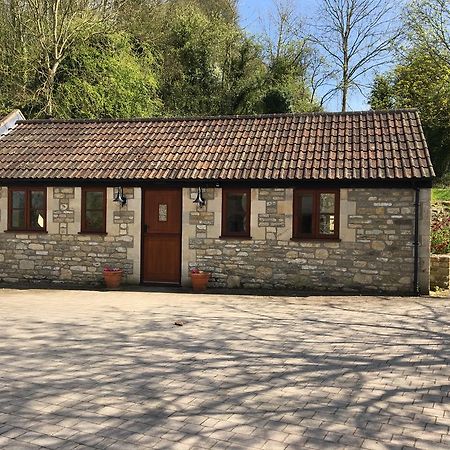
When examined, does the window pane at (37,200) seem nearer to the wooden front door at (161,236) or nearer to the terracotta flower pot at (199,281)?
the wooden front door at (161,236)

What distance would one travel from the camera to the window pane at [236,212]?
12.8m

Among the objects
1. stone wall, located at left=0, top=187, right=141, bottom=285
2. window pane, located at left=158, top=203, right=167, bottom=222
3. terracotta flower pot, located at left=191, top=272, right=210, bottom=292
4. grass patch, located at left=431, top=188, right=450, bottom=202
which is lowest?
terracotta flower pot, located at left=191, top=272, right=210, bottom=292

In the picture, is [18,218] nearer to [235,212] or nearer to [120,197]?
[120,197]

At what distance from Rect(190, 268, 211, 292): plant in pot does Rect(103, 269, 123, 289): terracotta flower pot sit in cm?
185

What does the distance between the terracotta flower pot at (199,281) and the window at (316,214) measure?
2.31m

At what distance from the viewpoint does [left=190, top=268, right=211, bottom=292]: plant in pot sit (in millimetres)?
12562

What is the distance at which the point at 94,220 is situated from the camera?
13539 millimetres

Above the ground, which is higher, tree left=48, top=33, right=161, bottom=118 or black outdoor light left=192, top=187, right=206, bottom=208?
tree left=48, top=33, right=161, bottom=118

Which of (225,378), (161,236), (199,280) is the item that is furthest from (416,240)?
(225,378)

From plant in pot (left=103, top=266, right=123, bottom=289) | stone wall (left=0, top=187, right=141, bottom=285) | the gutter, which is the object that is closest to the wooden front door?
stone wall (left=0, top=187, right=141, bottom=285)

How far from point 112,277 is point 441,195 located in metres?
17.4

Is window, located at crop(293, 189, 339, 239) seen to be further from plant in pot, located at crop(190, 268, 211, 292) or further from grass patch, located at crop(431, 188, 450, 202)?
grass patch, located at crop(431, 188, 450, 202)

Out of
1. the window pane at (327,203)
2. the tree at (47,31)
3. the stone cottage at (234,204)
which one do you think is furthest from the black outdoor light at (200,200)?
the tree at (47,31)

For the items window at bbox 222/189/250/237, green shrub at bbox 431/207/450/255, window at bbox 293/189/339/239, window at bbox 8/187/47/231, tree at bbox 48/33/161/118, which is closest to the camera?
window at bbox 293/189/339/239
